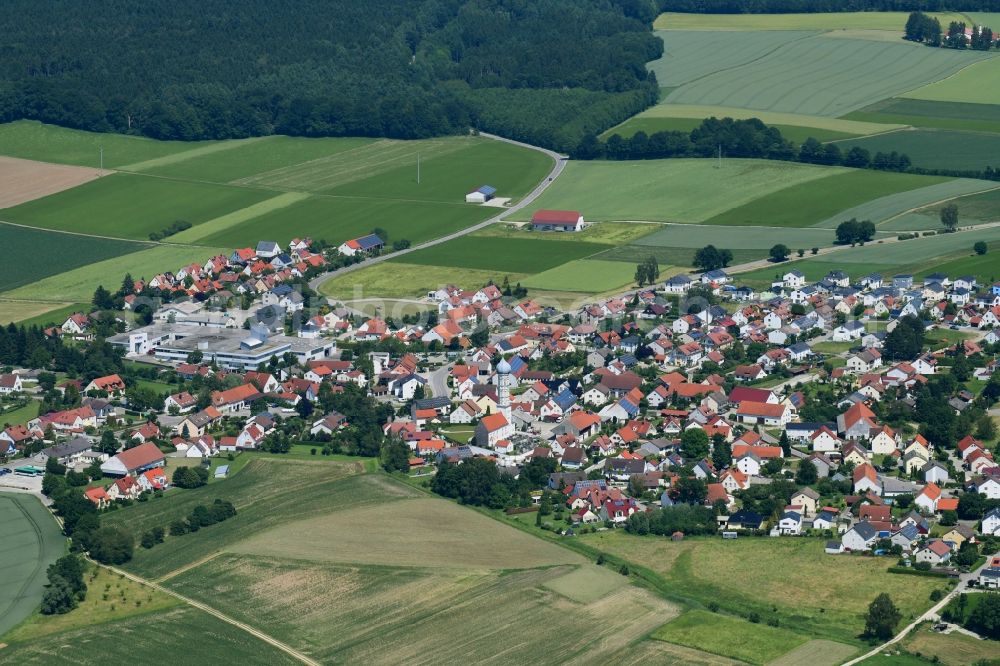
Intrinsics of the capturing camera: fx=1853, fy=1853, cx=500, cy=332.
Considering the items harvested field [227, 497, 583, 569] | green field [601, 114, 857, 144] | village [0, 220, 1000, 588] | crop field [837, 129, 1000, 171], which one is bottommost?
harvested field [227, 497, 583, 569]

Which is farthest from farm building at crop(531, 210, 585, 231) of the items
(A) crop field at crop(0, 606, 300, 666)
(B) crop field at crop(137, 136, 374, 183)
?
(A) crop field at crop(0, 606, 300, 666)

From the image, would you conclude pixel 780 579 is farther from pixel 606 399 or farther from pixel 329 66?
pixel 329 66

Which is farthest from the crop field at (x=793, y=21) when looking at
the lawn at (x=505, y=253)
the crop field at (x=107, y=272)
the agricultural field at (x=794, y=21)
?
the crop field at (x=107, y=272)

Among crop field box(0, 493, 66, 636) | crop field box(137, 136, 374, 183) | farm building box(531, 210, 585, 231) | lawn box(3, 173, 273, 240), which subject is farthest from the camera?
crop field box(137, 136, 374, 183)

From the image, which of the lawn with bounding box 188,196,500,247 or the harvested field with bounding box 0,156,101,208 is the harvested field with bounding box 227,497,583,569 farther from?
the harvested field with bounding box 0,156,101,208

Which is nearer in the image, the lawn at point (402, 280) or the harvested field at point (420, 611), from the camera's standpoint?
the harvested field at point (420, 611)

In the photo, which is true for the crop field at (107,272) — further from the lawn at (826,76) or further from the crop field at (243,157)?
the lawn at (826,76)

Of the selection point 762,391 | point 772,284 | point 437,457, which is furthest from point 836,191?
point 437,457
